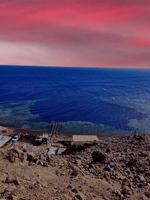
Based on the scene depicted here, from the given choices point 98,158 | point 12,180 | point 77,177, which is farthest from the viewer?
point 98,158

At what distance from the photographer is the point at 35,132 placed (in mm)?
95875

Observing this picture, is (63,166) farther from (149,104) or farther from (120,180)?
(149,104)

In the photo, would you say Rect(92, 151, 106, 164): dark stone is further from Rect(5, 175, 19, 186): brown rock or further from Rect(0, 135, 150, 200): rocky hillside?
Rect(5, 175, 19, 186): brown rock

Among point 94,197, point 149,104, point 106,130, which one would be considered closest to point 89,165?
point 94,197

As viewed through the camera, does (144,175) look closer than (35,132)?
Yes

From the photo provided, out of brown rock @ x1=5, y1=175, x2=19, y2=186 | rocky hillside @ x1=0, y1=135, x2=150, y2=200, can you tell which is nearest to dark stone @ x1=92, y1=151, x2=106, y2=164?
rocky hillside @ x1=0, y1=135, x2=150, y2=200

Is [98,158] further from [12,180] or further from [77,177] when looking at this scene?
[12,180]

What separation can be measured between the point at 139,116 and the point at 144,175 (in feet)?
297

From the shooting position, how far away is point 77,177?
32469mm

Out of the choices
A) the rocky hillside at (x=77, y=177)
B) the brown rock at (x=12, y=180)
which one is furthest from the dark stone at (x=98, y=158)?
the brown rock at (x=12, y=180)

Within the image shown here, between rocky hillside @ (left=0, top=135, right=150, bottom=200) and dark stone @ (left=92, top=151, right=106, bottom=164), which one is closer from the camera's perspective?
rocky hillside @ (left=0, top=135, right=150, bottom=200)

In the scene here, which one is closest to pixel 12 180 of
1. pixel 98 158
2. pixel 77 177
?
pixel 77 177

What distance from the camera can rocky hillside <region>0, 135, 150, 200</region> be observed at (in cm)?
2680

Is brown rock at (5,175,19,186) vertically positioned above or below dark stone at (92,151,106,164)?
above
